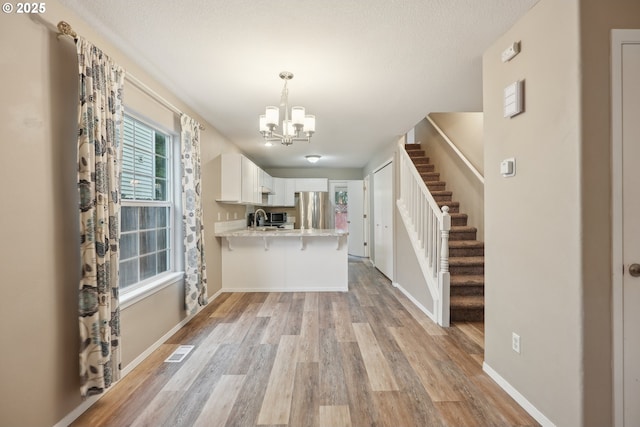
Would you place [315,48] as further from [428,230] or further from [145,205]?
[428,230]

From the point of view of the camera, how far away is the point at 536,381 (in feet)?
5.51

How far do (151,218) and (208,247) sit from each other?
120 cm

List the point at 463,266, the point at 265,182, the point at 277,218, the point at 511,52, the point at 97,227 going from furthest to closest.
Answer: the point at 277,218 → the point at 265,182 → the point at 463,266 → the point at 511,52 → the point at 97,227

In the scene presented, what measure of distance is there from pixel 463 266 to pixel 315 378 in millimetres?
2375

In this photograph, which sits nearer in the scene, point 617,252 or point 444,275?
point 617,252

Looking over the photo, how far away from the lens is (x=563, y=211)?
59.0 inches

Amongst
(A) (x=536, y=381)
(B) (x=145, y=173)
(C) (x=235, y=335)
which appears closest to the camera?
(A) (x=536, y=381)

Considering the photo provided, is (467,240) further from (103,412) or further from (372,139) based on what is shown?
(103,412)

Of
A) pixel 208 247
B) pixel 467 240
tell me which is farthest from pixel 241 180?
pixel 467 240

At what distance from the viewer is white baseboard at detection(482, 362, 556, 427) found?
1622 mm

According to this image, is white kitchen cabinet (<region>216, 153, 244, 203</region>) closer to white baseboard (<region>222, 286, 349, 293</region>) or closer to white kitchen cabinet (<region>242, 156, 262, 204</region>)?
white kitchen cabinet (<region>242, 156, 262, 204</region>)

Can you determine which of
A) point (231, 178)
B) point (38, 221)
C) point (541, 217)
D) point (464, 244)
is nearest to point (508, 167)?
point (541, 217)

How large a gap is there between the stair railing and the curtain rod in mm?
2948

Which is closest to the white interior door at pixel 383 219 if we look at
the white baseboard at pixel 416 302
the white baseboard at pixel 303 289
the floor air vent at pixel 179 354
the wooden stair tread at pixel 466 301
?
the white baseboard at pixel 416 302
